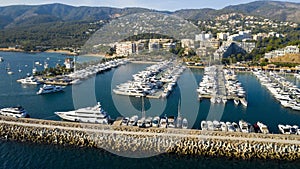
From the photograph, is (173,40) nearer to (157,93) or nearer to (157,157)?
(157,93)

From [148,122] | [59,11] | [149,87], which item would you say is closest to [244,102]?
[149,87]

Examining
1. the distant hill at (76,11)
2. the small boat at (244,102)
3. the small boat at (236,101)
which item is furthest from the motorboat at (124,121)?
the distant hill at (76,11)

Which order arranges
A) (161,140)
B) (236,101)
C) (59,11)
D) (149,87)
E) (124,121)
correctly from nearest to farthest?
1. (161,140)
2. (124,121)
3. (236,101)
4. (149,87)
5. (59,11)

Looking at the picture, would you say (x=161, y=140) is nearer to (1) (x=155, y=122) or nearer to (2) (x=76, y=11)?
(1) (x=155, y=122)

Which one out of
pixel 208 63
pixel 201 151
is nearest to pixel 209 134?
pixel 201 151

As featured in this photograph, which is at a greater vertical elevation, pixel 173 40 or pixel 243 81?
pixel 173 40

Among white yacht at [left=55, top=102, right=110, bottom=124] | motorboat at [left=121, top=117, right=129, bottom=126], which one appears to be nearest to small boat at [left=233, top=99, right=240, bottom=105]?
motorboat at [left=121, top=117, right=129, bottom=126]
